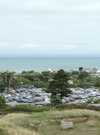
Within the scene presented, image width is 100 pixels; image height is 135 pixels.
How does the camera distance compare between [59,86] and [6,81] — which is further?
[6,81]

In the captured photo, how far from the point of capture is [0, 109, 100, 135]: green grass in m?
17.0

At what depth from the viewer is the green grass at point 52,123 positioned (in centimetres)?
1697

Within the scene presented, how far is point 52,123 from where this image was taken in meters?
17.8

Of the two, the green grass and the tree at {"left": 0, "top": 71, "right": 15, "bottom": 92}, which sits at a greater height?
the green grass

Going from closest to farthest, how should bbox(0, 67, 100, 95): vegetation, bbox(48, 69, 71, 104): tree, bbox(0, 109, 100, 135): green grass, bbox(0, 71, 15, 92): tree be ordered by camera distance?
bbox(0, 109, 100, 135): green grass
bbox(48, 69, 71, 104): tree
bbox(0, 71, 15, 92): tree
bbox(0, 67, 100, 95): vegetation

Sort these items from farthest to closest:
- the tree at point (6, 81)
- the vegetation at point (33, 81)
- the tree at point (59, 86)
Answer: the vegetation at point (33, 81)
the tree at point (6, 81)
the tree at point (59, 86)

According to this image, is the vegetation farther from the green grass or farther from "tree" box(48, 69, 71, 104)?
the green grass

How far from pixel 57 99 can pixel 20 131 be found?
28.9 meters

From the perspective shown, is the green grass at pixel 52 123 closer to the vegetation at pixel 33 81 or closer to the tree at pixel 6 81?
the vegetation at pixel 33 81

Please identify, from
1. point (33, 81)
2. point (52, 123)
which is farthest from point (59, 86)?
point (33, 81)

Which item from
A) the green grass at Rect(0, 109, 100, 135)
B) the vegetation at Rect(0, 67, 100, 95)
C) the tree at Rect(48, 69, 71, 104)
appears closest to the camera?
the green grass at Rect(0, 109, 100, 135)

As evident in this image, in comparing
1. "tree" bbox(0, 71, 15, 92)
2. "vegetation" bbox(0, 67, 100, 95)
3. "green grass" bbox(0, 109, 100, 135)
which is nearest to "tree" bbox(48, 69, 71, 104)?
"green grass" bbox(0, 109, 100, 135)

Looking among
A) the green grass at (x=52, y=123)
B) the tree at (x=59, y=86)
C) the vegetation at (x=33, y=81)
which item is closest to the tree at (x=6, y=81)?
the vegetation at (x=33, y=81)

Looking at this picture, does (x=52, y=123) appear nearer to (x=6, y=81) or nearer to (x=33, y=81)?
(x=6, y=81)
